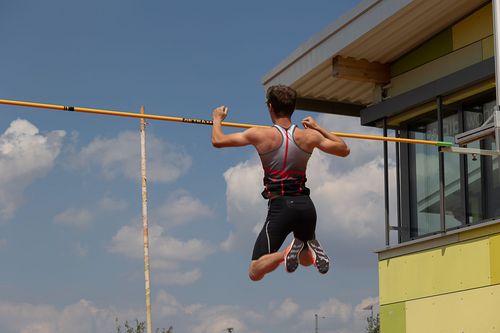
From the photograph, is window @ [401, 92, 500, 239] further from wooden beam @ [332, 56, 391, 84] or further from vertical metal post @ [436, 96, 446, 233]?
wooden beam @ [332, 56, 391, 84]

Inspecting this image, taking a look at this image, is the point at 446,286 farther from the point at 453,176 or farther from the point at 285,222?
the point at 285,222

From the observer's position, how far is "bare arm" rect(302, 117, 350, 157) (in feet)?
30.1

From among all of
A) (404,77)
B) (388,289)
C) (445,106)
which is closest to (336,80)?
(404,77)

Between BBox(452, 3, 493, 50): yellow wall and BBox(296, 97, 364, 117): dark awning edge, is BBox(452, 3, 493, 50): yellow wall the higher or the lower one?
the higher one

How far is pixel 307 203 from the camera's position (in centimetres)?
905

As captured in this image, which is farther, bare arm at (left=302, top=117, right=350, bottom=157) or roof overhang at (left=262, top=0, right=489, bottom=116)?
roof overhang at (left=262, top=0, right=489, bottom=116)

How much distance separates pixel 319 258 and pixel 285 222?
0.45 metres

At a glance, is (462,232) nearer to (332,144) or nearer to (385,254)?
(385,254)

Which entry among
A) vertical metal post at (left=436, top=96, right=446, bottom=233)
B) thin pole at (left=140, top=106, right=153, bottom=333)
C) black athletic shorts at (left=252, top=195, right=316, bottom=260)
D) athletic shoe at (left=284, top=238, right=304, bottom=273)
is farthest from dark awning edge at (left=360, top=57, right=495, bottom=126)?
thin pole at (left=140, top=106, right=153, bottom=333)

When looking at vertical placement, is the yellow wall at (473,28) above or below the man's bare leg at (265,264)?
above

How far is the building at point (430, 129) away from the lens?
16141mm

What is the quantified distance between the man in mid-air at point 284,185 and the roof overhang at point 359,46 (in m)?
7.91

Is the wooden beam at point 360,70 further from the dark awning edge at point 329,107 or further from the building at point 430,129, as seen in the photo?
the dark awning edge at point 329,107

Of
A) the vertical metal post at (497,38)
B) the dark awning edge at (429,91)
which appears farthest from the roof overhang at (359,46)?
the vertical metal post at (497,38)
